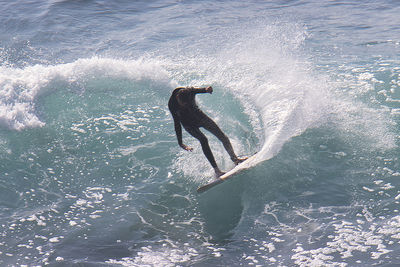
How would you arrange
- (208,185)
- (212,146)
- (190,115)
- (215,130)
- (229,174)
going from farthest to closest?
(212,146)
(215,130)
(190,115)
(229,174)
(208,185)

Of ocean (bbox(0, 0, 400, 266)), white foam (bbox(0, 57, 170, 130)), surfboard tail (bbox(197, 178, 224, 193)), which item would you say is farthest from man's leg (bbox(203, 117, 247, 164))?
white foam (bbox(0, 57, 170, 130))

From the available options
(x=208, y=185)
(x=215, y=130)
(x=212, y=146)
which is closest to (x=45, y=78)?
(x=212, y=146)

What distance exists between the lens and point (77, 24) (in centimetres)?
1977

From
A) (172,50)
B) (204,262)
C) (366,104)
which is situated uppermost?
(172,50)

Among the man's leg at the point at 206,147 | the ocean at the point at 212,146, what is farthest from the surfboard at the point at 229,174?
the ocean at the point at 212,146

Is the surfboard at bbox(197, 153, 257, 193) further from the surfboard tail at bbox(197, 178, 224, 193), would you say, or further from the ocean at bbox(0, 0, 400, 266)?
the ocean at bbox(0, 0, 400, 266)

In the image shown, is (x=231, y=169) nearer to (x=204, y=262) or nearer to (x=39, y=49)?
(x=204, y=262)

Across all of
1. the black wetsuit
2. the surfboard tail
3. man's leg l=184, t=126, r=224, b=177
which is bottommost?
the surfboard tail

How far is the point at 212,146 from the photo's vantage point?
972cm

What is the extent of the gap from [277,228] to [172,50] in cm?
1017

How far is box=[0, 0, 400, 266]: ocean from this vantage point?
22.0 feet

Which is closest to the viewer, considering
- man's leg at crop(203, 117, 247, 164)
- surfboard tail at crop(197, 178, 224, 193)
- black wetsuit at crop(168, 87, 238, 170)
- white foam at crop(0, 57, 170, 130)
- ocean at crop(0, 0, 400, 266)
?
ocean at crop(0, 0, 400, 266)

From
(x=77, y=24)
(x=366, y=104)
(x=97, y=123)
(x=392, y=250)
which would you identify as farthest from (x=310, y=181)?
(x=77, y=24)

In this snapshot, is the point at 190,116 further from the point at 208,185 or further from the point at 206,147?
the point at 208,185
